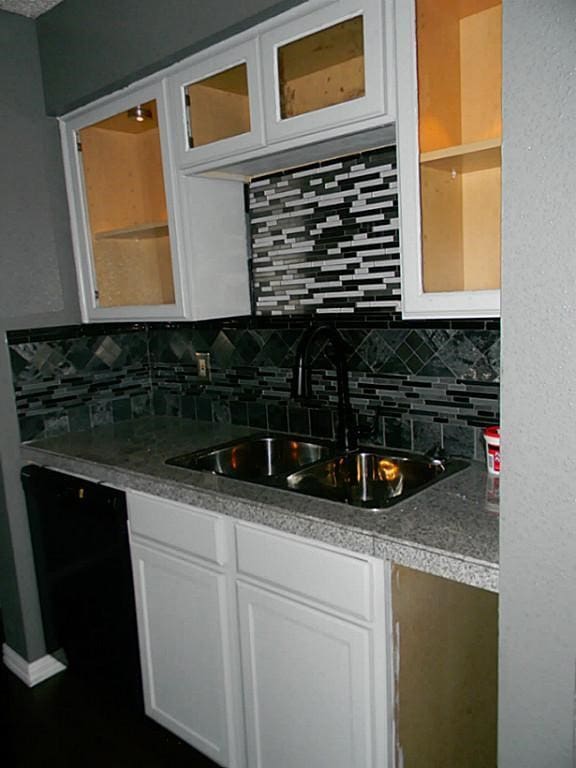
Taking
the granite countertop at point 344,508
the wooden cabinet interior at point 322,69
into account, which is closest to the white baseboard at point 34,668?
the granite countertop at point 344,508

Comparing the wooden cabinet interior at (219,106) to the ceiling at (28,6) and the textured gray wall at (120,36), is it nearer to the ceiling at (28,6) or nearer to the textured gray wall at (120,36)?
the textured gray wall at (120,36)

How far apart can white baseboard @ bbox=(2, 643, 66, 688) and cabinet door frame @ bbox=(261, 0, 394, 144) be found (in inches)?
82.0

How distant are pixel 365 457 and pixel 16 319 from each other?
1362 millimetres

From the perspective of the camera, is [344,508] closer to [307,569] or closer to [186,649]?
[307,569]

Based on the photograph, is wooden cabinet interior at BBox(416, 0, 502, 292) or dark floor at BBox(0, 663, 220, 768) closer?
wooden cabinet interior at BBox(416, 0, 502, 292)

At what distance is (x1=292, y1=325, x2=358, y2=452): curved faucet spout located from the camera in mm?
1800

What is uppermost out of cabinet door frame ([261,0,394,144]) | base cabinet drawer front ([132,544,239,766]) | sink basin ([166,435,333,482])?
cabinet door frame ([261,0,394,144])

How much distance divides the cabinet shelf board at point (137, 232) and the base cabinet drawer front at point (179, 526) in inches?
36.5

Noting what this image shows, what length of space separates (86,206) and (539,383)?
1926mm

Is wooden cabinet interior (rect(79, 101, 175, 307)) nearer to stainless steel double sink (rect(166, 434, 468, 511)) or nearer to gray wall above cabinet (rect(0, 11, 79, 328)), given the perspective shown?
gray wall above cabinet (rect(0, 11, 79, 328))

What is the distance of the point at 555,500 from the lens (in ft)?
3.20

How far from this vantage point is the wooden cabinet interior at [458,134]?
57.6 inches

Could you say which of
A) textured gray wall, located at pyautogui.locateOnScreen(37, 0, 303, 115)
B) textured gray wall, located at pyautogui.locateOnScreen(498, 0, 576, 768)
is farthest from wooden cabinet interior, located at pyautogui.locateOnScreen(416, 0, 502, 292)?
textured gray wall, located at pyautogui.locateOnScreen(498, 0, 576, 768)

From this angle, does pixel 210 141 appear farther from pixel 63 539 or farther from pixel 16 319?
pixel 63 539
